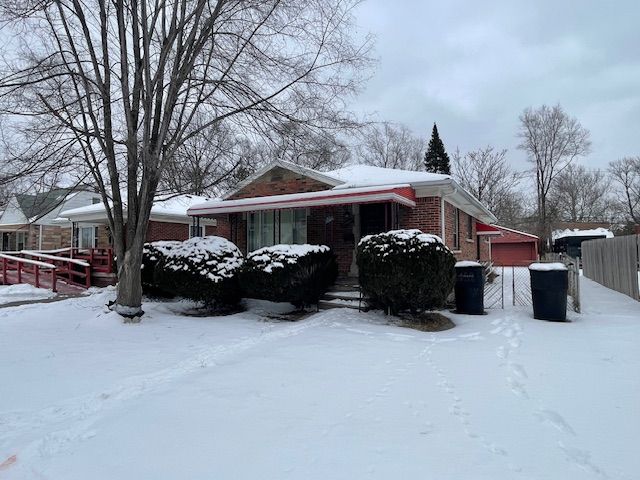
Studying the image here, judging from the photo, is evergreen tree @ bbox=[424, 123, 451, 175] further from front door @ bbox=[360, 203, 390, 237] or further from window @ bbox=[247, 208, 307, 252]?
window @ bbox=[247, 208, 307, 252]

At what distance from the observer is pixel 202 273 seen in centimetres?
939

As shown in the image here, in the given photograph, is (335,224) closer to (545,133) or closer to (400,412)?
(400,412)

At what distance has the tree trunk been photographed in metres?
8.20

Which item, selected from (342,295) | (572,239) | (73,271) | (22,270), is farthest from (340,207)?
(572,239)

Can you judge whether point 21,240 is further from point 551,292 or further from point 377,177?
point 551,292

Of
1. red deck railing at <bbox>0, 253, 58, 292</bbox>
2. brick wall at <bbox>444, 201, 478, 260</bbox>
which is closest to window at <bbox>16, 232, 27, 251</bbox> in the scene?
red deck railing at <bbox>0, 253, 58, 292</bbox>

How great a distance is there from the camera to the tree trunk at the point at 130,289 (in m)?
8.20

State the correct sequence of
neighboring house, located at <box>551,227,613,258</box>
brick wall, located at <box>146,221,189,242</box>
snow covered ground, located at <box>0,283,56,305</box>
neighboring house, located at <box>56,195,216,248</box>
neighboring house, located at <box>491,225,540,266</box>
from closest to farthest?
snow covered ground, located at <box>0,283,56,305</box> → neighboring house, located at <box>56,195,216,248</box> → brick wall, located at <box>146,221,189,242</box> → neighboring house, located at <box>491,225,540,266</box> → neighboring house, located at <box>551,227,613,258</box>

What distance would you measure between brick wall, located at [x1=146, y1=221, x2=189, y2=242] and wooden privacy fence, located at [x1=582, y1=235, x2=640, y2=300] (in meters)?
18.2

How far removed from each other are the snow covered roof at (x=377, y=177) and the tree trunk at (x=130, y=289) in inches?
247

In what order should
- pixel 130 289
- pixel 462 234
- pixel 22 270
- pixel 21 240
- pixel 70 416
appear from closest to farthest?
pixel 70 416 < pixel 130 289 < pixel 462 234 < pixel 22 270 < pixel 21 240

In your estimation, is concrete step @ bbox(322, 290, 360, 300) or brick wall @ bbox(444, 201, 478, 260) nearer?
concrete step @ bbox(322, 290, 360, 300)

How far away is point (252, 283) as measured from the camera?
923 cm

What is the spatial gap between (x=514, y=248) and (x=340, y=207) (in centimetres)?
2947
